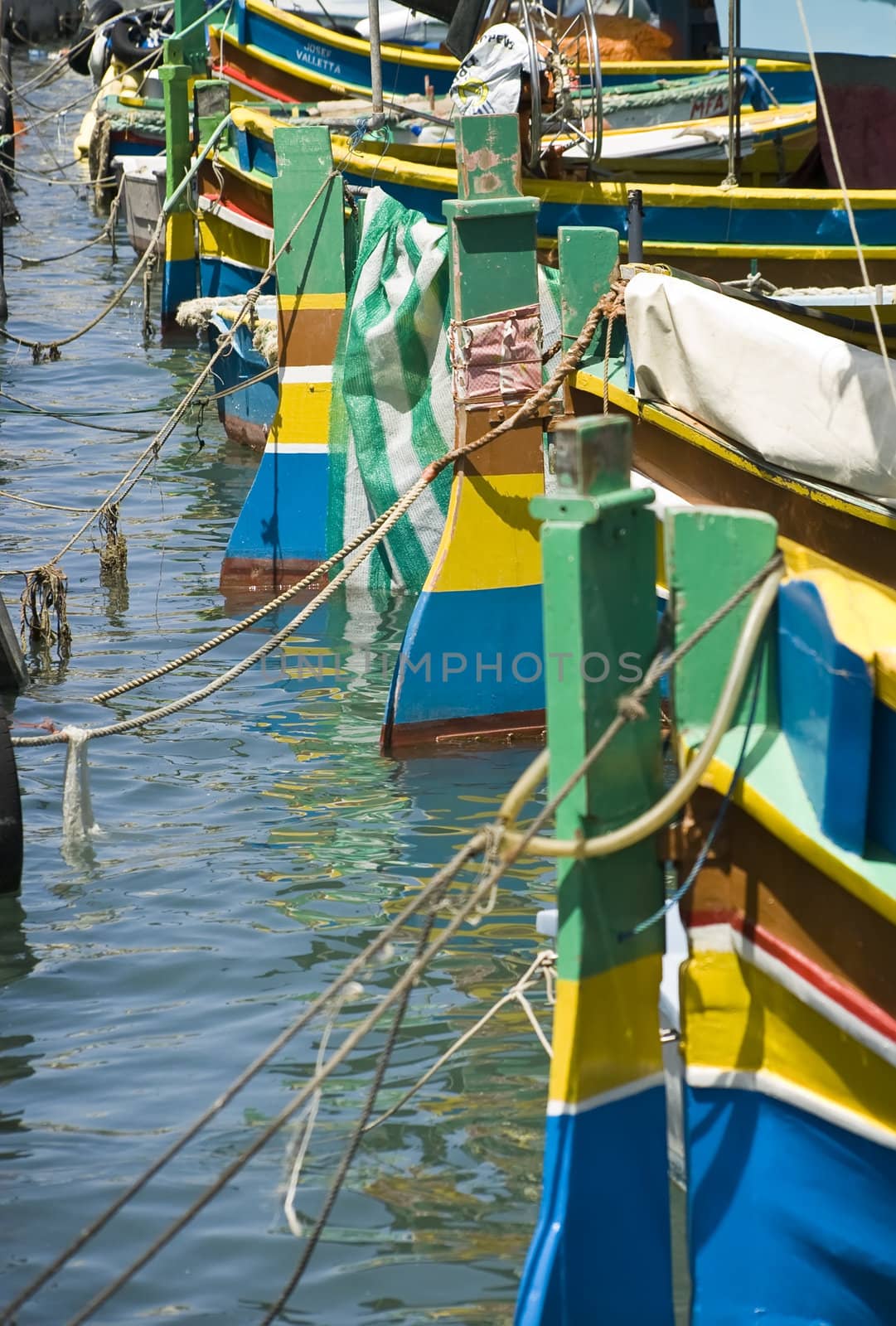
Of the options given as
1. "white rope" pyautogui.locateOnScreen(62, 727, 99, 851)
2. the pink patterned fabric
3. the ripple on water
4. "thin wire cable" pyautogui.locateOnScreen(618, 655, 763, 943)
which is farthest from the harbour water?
the pink patterned fabric

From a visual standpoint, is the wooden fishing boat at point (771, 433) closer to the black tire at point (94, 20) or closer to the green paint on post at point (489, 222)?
the green paint on post at point (489, 222)

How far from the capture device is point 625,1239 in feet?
9.53

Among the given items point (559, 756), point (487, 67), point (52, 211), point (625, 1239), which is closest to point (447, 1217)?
point (625, 1239)

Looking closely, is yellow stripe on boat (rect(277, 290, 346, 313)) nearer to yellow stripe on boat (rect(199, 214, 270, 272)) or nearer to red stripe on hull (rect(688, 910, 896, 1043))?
yellow stripe on boat (rect(199, 214, 270, 272))

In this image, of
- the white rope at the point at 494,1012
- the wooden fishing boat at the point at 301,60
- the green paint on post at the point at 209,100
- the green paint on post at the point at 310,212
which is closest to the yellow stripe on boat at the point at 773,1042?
the white rope at the point at 494,1012

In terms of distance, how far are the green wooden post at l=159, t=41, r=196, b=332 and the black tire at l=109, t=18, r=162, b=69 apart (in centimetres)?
806

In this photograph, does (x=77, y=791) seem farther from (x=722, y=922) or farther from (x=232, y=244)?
(x=232, y=244)

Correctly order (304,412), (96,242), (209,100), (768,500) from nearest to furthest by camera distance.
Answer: (768,500)
(304,412)
(209,100)
(96,242)

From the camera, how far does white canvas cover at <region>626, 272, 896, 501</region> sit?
465 cm

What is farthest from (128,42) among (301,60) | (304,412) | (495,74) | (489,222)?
(489,222)

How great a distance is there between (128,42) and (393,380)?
56.3 feet

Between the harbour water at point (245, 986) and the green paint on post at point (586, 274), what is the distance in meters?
1.51

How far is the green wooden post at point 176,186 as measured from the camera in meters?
13.5

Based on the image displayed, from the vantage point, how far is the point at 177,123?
13602mm
